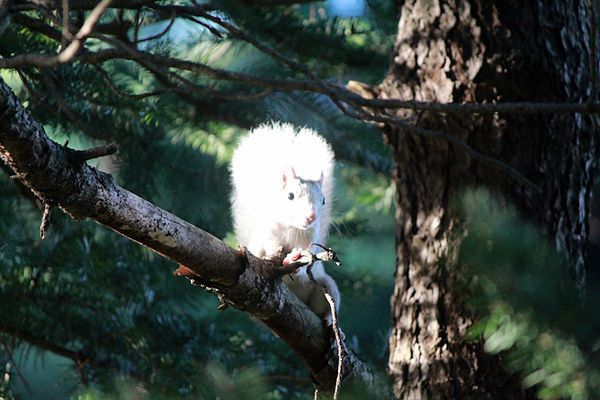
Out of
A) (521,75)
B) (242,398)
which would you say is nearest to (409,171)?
(521,75)

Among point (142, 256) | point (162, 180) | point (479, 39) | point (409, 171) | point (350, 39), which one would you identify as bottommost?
point (409, 171)

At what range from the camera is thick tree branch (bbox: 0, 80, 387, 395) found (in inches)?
43.9

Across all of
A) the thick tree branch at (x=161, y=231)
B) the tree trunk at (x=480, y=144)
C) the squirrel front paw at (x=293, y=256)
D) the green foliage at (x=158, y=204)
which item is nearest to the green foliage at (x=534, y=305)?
the thick tree branch at (x=161, y=231)

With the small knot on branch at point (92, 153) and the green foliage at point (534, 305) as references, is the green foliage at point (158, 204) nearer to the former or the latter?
the small knot on branch at point (92, 153)

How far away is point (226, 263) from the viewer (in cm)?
140

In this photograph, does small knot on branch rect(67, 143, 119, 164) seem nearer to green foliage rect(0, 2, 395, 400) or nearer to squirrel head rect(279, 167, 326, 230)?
squirrel head rect(279, 167, 326, 230)

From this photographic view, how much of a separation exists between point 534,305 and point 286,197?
95cm

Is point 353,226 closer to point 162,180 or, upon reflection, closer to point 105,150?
point 162,180

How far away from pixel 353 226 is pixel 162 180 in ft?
2.26

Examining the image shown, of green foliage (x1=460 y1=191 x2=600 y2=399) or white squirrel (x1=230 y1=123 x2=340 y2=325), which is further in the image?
white squirrel (x1=230 y1=123 x2=340 y2=325)

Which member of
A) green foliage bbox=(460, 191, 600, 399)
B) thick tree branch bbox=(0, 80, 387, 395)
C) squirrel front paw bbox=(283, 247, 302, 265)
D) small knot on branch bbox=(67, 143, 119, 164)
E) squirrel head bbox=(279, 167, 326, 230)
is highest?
squirrel head bbox=(279, 167, 326, 230)

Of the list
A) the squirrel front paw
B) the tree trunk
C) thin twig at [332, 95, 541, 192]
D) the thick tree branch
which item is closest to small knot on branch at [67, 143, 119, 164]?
the thick tree branch

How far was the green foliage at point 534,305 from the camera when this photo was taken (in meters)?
0.72

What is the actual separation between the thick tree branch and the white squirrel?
0.09 m
